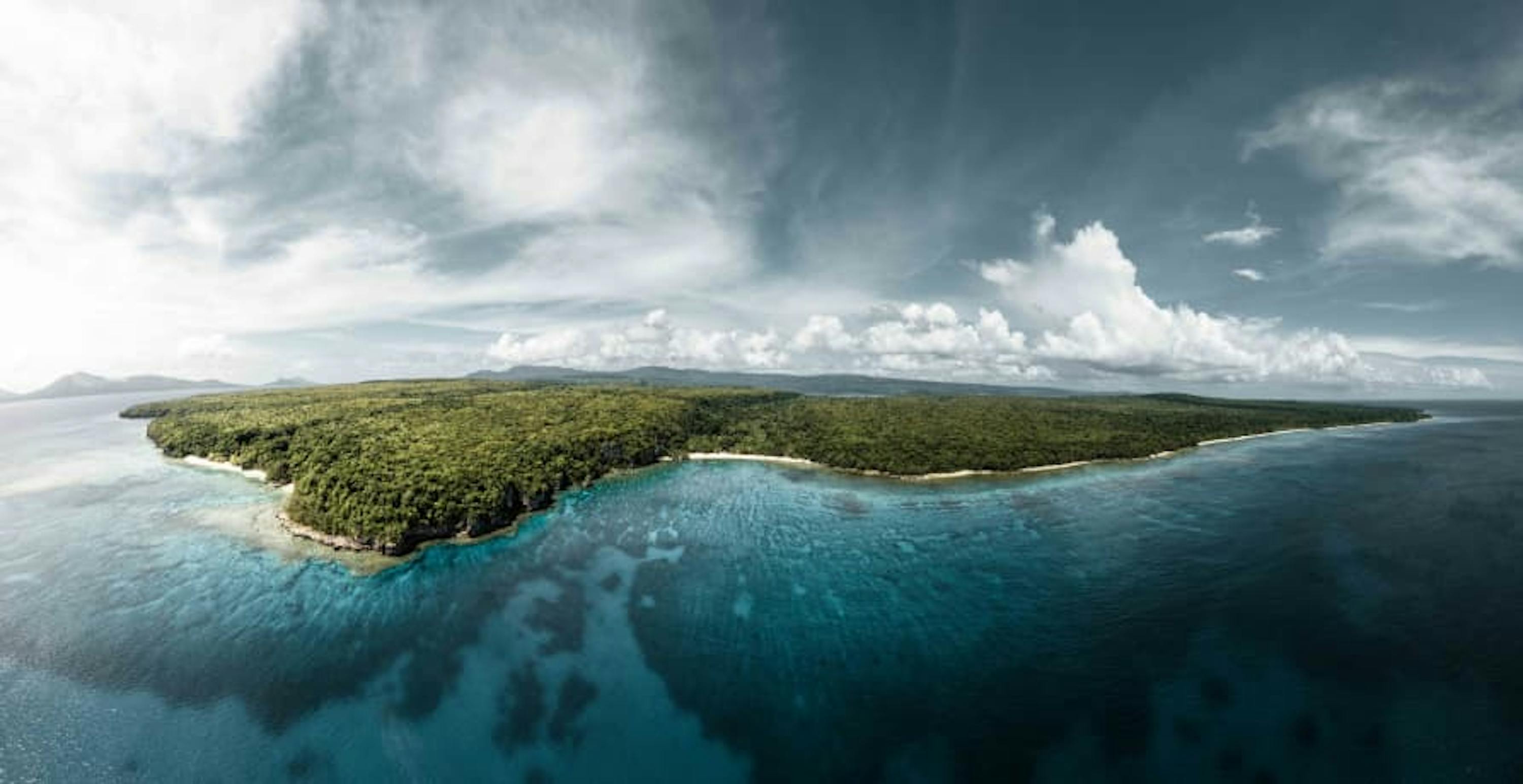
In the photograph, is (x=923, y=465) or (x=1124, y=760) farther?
(x=923, y=465)

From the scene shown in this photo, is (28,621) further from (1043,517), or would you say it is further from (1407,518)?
(1407,518)

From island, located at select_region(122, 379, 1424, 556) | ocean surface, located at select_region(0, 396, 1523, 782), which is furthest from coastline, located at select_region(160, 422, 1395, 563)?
ocean surface, located at select_region(0, 396, 1523, 782)

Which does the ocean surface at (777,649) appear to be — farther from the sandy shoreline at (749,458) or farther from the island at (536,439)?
the sandy shoreline at (749,458)

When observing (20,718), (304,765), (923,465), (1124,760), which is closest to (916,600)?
(1124,760)

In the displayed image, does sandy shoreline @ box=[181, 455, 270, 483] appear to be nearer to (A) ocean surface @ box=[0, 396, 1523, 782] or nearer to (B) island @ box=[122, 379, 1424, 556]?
(B) island @ box=[122, 379, 1424, 556]

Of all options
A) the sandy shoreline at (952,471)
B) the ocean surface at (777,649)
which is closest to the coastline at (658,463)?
the sandy shoreline at (952,471)

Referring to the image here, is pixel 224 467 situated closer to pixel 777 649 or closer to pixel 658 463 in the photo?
pixel 658 463

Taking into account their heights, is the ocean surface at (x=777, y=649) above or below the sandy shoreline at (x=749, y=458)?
below
